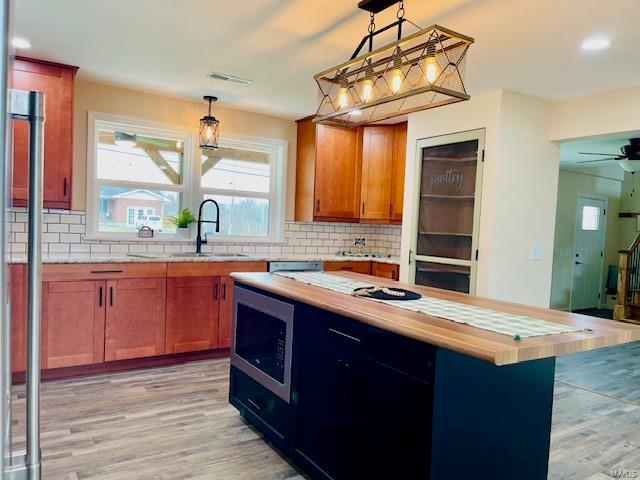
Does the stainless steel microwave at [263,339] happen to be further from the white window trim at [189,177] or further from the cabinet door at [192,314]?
the white window trim at [189,177]

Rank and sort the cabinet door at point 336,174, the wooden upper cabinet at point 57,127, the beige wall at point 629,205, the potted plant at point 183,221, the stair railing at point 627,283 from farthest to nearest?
the beige wall at point 629,205, the stair railing at point 627,283, the cabinet door at point 336,174, the potted plant at point 183,221, the wooden upper cabinet at point 57,127

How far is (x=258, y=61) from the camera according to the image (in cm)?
331

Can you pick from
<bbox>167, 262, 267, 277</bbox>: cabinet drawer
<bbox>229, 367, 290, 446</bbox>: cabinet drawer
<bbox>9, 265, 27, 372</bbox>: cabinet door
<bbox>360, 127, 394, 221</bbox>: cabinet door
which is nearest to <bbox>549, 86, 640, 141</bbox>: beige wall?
<bbox>360, 127, 394, 221</bbox>: cabinet door

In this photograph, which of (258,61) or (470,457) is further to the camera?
(258,61)

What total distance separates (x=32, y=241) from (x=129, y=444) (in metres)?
2.12

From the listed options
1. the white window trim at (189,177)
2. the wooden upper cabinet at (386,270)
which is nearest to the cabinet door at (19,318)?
the white window trim at (189,177)

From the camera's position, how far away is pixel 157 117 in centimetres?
436

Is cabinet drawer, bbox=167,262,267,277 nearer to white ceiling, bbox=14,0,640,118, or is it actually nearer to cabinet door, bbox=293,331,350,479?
white ceiling, bbox=14,0,640,118

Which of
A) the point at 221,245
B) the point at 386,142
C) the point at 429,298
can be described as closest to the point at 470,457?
the point at 429,298

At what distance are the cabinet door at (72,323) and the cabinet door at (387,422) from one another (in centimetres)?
246

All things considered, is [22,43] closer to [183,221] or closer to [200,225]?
[183,221]

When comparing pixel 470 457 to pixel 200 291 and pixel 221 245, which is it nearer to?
pixel 200 291

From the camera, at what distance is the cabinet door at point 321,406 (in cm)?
197

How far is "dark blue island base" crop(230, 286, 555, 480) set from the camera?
1554 millimetres
